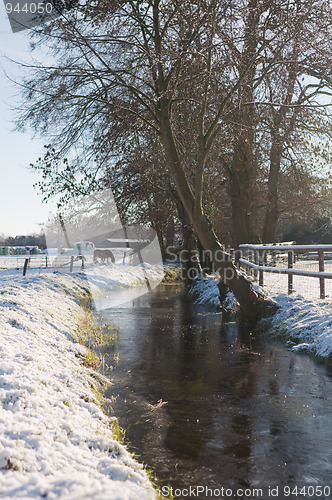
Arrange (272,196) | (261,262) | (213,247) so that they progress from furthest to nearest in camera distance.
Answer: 1. (272,196)
2. (261,262)
3. (213,247)

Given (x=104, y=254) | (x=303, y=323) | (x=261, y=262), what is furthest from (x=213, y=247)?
(x=104, y=254)

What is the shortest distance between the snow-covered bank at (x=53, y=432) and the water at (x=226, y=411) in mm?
502

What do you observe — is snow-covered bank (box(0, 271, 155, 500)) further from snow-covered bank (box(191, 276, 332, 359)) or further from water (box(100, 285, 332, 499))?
snow-covered bank (box(191, 276, 332, 359))

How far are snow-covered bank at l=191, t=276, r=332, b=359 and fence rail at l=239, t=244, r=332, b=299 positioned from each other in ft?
1.82

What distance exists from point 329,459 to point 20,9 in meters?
10.2

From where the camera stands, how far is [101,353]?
9.47 metres

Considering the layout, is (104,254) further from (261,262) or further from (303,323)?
(303,323)

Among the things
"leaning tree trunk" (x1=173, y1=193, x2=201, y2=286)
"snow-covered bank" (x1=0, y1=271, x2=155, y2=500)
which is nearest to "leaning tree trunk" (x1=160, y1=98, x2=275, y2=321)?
"snow-covered bank" (x1=0, y1=271, x2=155, y2=500)

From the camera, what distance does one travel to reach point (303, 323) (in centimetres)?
998

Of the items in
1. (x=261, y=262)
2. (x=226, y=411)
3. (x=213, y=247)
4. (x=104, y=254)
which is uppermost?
(x=213, y=247)

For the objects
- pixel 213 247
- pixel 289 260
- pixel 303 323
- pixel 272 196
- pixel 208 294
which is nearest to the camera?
pixel 303 323

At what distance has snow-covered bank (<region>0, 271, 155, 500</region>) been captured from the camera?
11.9 ft

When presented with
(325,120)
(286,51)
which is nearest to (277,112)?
(325,120)

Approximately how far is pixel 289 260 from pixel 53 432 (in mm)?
8709
